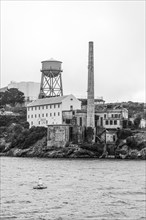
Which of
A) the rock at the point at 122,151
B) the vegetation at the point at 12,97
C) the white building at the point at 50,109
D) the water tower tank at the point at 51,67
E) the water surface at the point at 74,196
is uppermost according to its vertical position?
the water tower tank at the point at 51,67

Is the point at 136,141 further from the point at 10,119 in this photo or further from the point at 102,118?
the point at 10,119

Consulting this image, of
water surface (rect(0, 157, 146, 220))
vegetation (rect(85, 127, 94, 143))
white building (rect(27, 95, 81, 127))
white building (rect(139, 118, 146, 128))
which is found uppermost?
white building (rect(27, 95, 81, 127))

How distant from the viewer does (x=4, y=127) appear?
10344cm

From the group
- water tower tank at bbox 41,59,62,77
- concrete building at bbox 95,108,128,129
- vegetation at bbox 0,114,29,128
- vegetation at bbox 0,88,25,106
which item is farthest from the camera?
vegetation at bbox 0,88,25,106

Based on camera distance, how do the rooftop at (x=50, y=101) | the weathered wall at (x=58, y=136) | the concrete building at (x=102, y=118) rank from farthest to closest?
the rooftop at (x=50, y=101), the concrete building at (x=102, y=118), the weathered wall at (x=58, y=136)

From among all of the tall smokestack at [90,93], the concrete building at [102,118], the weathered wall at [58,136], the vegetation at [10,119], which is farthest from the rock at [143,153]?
the vegetation at [10,119]

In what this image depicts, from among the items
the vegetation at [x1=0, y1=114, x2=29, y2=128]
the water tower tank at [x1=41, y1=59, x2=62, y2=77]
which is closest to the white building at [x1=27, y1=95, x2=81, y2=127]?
the vegetation at [x1=0, y1=114, x2=29, y2=128]

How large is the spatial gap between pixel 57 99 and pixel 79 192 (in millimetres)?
56963

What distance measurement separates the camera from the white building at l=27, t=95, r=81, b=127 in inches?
3627

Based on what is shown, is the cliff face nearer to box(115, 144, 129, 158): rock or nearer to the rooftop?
box(115, 144, 129, 158): rock

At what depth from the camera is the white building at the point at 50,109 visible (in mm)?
92125

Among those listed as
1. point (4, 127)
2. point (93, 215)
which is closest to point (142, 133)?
point (4, 127)

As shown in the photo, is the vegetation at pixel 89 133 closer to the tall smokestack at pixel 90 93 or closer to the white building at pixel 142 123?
the tall smokestack at pixel 90 93

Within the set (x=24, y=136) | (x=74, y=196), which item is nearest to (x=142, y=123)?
(x=24, y=136)
